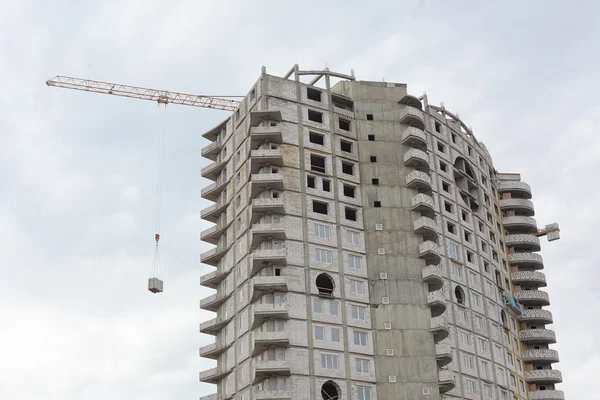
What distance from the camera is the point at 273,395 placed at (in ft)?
304

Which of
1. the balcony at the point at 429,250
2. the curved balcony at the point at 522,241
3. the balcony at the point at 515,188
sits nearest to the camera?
the balcony at the point at 429,250

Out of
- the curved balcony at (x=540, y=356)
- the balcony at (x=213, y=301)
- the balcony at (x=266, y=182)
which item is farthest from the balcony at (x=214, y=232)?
the curved balcony at (x=540, y=356)

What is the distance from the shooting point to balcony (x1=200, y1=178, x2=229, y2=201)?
114750mm

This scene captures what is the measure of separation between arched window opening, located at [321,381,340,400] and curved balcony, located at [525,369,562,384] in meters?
40.6

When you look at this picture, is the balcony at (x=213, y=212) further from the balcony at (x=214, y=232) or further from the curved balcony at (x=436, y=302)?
the curved balcony at (x=436, y=302)

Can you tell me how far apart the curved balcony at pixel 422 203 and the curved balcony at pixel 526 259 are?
29.9 m

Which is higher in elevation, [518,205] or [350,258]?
[518,205]

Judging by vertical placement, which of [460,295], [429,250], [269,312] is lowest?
[269,312]

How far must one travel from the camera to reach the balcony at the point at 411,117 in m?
113

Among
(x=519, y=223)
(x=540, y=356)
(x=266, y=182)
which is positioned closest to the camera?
(x=266, y=182)

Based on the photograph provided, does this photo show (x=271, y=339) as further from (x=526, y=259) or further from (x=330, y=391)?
(x=526, y=259)

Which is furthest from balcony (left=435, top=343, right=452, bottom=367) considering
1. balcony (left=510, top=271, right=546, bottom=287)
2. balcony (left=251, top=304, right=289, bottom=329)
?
balcony (left=510, top=271, right=546, bottom=287)

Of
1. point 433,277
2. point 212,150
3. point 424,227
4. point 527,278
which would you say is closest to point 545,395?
point 527,278

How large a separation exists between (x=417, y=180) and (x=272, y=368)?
3070 centimetres
